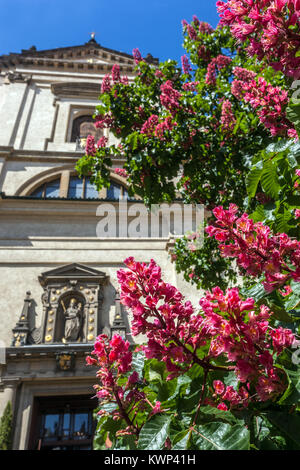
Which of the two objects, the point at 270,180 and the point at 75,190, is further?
the point at 75,190

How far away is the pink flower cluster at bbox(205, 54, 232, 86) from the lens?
22.0 feet

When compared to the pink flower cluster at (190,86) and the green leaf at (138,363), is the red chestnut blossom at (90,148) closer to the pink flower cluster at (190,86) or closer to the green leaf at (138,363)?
the pink flower cluster at (190,86)

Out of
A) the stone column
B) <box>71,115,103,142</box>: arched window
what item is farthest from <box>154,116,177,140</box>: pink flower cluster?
<box>71,115,103,142</box>: arched window

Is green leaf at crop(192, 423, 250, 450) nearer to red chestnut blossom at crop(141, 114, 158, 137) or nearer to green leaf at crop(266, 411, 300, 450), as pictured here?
green leaf at crop(266, 411, 300, 450)

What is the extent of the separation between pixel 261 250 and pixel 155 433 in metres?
0.97

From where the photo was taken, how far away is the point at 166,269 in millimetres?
12406

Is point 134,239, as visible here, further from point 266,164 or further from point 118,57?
point 118,57

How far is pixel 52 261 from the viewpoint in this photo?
12070 millimetres

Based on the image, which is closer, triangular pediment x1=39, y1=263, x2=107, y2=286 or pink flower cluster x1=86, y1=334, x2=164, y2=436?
pink flower cluster x1=86, y1=334, x2=164, y2=436

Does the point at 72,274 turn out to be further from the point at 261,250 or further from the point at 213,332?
the point at 261,250

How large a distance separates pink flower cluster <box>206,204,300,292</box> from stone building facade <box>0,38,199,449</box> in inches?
365

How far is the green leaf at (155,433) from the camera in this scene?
1429mm

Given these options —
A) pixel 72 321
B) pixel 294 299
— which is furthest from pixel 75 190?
pixel 294 299

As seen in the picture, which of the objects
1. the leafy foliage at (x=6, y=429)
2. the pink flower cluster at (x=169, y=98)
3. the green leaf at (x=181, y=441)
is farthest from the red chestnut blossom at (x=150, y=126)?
the leafy foliage at (x=6, y=429)
